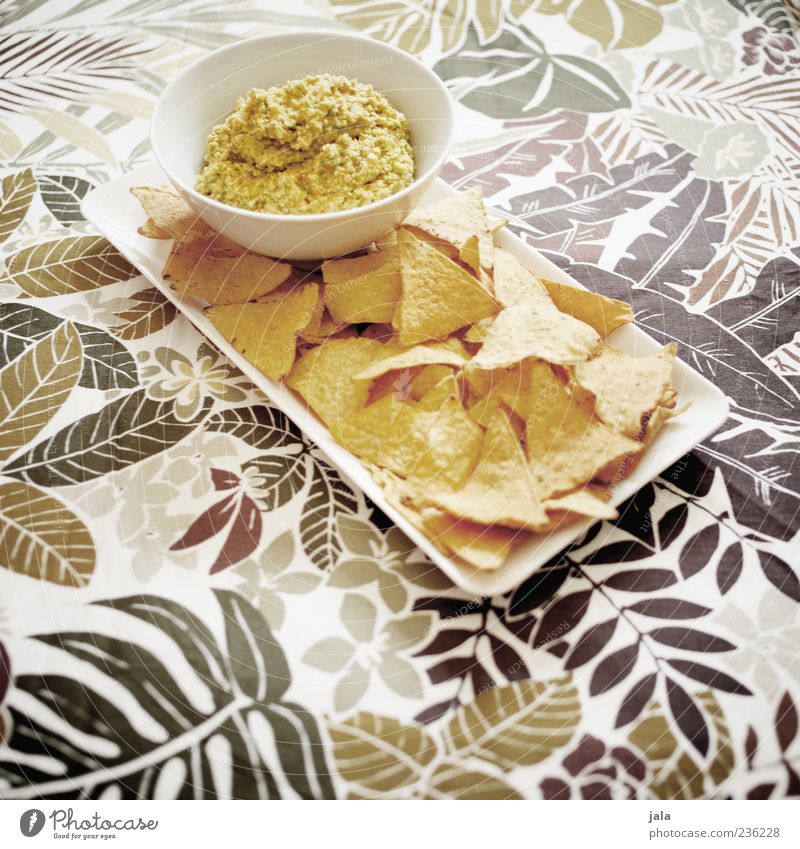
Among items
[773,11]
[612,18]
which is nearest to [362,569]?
[612,18]

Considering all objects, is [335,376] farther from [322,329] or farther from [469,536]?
[469,536]

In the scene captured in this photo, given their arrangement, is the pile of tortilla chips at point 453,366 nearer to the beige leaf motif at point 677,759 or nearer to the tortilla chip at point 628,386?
the tortilla chip at point 628,386

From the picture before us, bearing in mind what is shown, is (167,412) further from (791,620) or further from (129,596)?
(791,620)

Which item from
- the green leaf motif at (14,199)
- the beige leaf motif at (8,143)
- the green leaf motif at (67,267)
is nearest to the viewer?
the green leaf motif at (67,267)

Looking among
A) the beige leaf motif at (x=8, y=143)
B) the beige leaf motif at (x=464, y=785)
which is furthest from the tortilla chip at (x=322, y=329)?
the beige leaf motif at (x=8, y=143)

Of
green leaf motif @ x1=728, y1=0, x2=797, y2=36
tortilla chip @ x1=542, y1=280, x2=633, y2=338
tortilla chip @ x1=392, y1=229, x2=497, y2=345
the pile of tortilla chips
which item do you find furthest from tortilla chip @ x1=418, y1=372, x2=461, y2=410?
green leaf motif @ x1=728, y1=0, x2=797, y2=36
